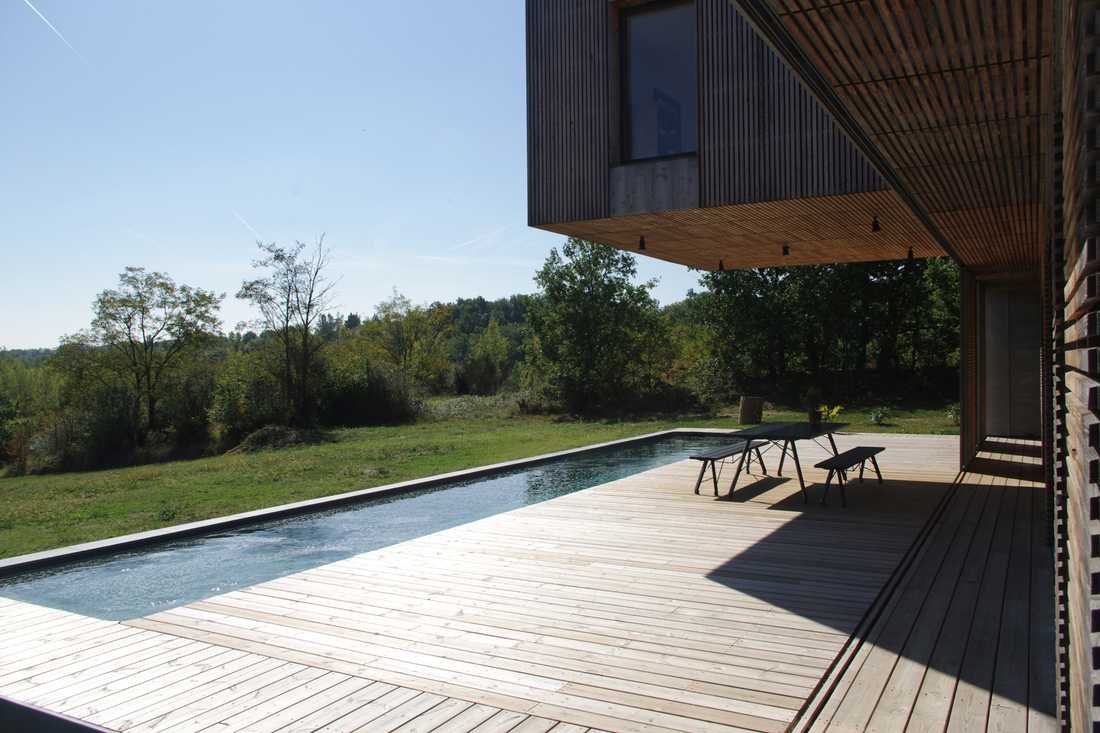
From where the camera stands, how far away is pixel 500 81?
12641 mm

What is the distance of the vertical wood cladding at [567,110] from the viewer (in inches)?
299

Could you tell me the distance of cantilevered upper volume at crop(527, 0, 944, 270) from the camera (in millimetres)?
6680

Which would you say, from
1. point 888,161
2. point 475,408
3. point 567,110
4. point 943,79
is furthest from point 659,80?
point 475,408

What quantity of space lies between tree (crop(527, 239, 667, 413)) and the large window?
1446cm

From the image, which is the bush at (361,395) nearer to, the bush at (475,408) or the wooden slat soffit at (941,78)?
the bush at (475,408)

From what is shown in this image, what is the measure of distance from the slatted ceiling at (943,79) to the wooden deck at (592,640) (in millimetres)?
2233

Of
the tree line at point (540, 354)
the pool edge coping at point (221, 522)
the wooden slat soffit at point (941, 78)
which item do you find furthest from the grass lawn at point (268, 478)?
the wooden slat soffit at point (941, 78)

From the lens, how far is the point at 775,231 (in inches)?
320

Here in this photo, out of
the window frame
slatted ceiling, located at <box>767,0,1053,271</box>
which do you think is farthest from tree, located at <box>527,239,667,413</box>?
slatted ceiling, located at <box>767,0,1053,271</box>

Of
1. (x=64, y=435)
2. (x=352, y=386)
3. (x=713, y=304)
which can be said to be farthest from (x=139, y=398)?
(x=713, y=304)

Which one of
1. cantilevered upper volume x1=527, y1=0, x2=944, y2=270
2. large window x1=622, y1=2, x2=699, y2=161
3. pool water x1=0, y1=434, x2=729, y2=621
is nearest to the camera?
pool water x1=0, y1=434, x2=729, y2=621

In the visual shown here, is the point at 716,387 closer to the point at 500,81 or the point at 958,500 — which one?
the point at 500,81

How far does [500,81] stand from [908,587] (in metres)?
10.6

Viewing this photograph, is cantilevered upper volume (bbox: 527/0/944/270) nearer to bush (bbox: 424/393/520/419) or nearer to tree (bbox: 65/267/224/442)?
bush (bbox: 424/393/520/419)
